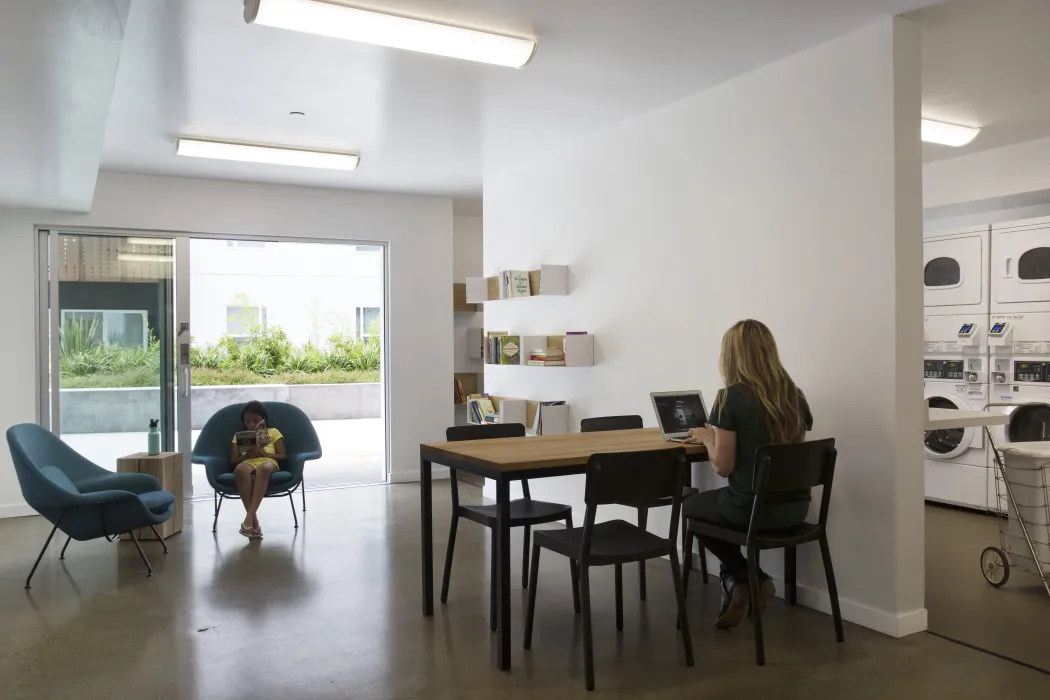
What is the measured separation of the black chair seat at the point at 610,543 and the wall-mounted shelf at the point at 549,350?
2.11m

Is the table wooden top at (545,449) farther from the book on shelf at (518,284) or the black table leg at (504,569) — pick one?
the book on shelf at (518,284)

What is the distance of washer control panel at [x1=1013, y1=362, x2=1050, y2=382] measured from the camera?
571 cm

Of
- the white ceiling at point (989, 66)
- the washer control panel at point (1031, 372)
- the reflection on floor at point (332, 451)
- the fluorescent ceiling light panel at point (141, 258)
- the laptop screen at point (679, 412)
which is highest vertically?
the white ceiling at point (989, 66)

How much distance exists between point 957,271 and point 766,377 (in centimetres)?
377

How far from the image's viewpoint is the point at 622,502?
Answer: 3061mm

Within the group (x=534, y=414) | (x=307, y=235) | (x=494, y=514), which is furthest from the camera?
(x=307, y=235)

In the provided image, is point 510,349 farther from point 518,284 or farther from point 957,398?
point 957,398

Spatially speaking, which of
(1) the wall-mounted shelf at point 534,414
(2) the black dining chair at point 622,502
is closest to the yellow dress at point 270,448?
(1) the wall-mounted shelf at point 534,414

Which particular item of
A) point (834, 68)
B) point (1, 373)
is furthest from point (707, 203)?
point (1, 373)

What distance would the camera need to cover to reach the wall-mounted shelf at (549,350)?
550 cm

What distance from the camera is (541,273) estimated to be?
581 centimetres

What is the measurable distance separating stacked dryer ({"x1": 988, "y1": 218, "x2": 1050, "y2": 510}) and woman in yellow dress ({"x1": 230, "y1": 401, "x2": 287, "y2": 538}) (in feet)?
17.2

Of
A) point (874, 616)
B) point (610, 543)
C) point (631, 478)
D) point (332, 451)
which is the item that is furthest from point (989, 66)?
point (332, 451)

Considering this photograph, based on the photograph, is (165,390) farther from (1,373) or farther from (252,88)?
(252,88)
